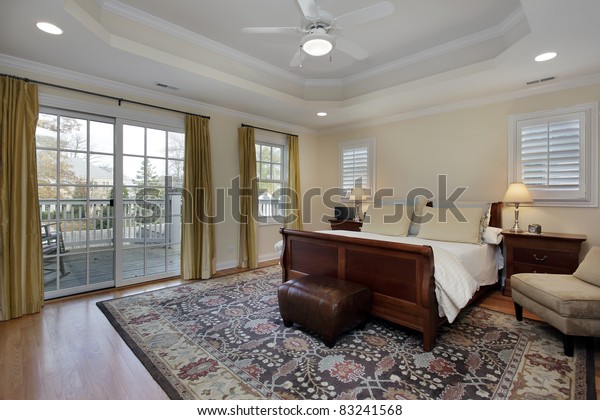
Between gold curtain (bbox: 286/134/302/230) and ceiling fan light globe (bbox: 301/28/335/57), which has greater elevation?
ceiling fan light globe (bbox: 301/28/335/57)

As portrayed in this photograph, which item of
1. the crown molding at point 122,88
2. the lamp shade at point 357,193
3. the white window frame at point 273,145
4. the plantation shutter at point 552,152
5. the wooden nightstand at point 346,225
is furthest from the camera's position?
the white window frame at point 273,145

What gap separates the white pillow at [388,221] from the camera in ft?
12.7

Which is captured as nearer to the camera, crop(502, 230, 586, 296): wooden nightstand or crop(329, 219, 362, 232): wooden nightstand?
crop(502, 230, 586, 296): wooden nightstand

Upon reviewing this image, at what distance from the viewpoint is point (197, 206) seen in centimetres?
420

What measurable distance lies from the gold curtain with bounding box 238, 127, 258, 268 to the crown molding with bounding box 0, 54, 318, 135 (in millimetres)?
371

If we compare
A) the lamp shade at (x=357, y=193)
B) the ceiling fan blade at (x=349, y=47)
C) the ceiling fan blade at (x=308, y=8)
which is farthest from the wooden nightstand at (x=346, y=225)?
the ceiling fan blade at (x=308, y=8)

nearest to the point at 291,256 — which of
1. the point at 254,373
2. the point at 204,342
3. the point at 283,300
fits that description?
the point at 283,300

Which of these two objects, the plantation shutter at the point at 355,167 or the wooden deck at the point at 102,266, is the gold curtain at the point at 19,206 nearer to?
the wooden deck at the point at 102,266

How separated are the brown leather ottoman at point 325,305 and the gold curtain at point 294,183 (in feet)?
9.95

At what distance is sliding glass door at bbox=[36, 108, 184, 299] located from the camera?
10.7ft

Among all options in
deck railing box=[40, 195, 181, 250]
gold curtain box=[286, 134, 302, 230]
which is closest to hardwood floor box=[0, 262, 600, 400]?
deck railing box=[40, 195, 181, 250]

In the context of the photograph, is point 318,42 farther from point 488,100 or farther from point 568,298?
point 488,100

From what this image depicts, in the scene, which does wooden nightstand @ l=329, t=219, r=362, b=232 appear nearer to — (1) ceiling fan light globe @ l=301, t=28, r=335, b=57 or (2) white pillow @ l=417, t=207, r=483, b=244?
(2) white pillow @ l=417, t=207, r=483, b=244

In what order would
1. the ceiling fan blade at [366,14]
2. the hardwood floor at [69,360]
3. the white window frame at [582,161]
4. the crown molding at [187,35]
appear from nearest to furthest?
the hardwood floor at [69,360] < the ceiling fan blade at [366,14] < the crown molding at [187,35] < the white window frame at [582,161]
